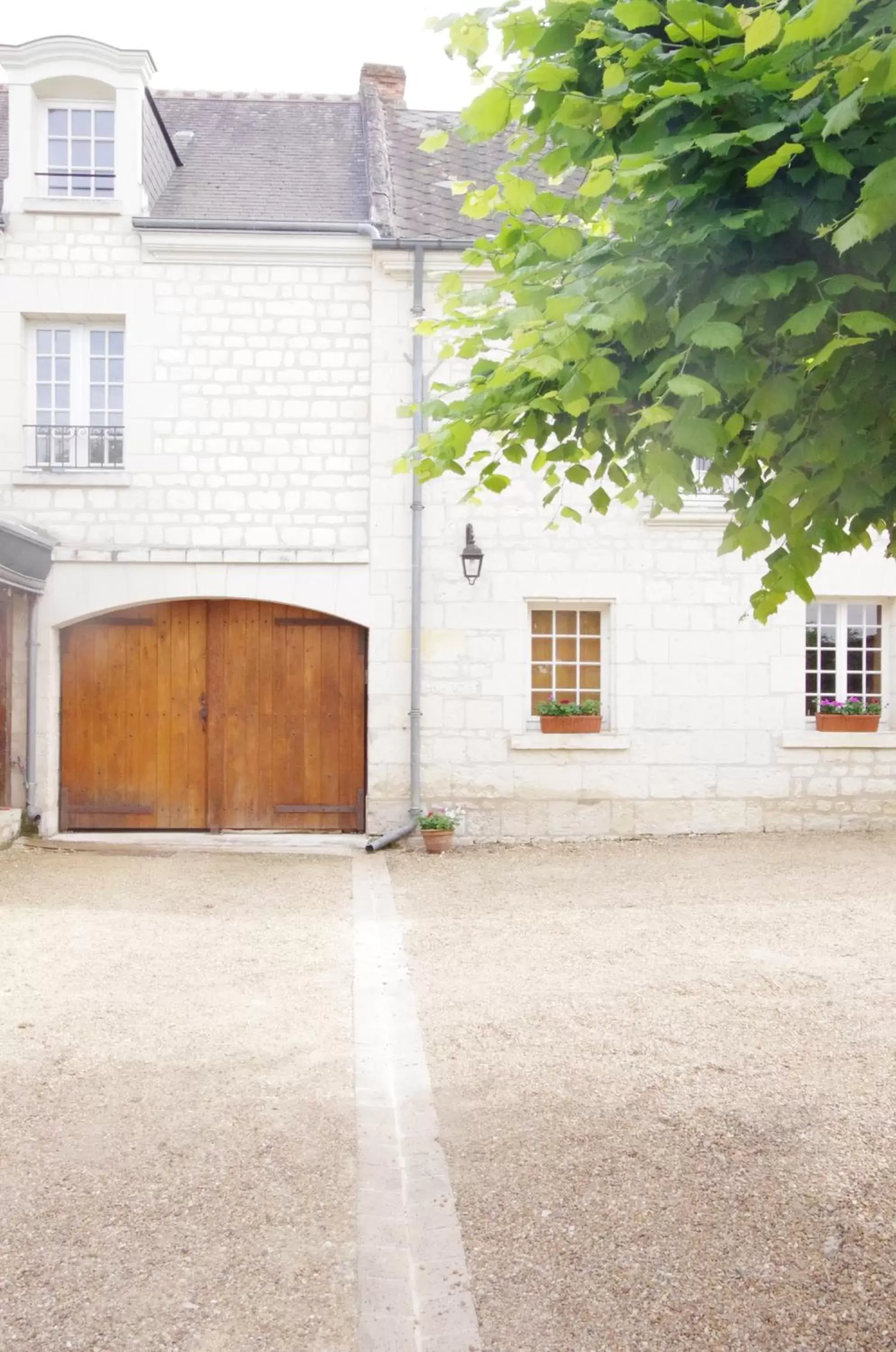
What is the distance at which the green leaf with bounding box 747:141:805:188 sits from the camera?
6.47 ft

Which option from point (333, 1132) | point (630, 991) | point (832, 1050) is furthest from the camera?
point (630, 991)

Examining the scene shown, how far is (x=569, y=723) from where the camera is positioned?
31.0 feet

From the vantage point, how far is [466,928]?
636 cm

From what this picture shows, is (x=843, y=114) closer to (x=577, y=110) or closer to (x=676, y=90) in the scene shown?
(x=676, y=90)

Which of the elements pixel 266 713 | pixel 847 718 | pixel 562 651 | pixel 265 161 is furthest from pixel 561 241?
pixel 265 161

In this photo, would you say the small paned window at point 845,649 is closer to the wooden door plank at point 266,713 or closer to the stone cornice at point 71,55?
the wooden door plank at point 266,713

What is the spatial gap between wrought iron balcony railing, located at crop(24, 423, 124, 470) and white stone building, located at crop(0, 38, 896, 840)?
2cm

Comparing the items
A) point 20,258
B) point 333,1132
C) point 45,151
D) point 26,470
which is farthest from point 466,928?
point 45,151

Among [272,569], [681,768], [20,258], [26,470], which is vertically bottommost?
[681,768]

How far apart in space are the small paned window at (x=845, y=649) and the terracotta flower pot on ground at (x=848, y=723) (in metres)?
0.28

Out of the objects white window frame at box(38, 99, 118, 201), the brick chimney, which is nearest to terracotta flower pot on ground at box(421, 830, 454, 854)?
white window frame at box(38, 99, 118, 201)

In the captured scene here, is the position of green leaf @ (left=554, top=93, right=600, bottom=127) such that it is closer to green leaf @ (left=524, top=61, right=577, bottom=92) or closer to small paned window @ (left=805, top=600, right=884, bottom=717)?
green leaf @ (left=524, top=61, right=577, bottom=92)

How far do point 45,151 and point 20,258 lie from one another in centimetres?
102

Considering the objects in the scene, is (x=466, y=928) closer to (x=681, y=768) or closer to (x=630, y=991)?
(x=630, y=991)
